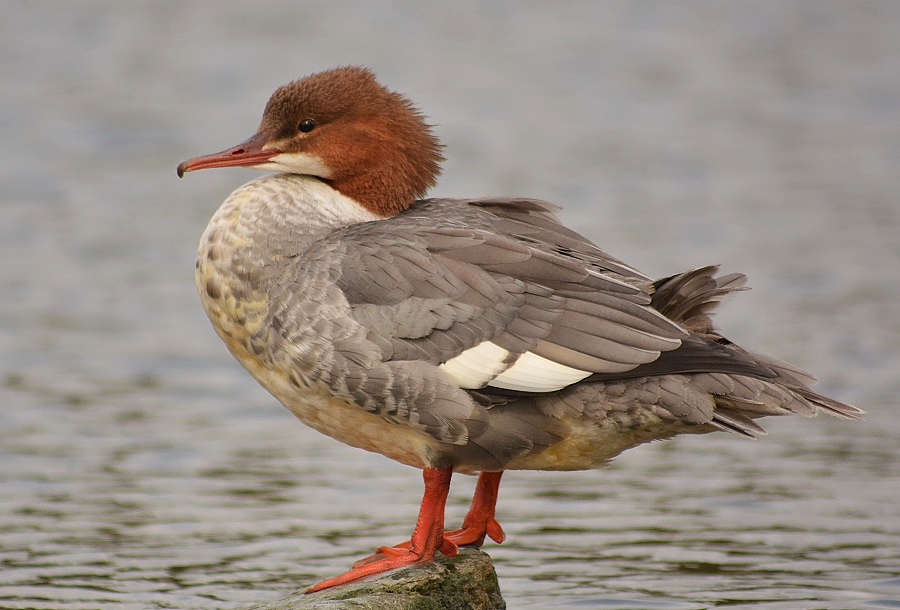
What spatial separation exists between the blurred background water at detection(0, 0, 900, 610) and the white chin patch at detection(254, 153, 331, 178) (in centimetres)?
179

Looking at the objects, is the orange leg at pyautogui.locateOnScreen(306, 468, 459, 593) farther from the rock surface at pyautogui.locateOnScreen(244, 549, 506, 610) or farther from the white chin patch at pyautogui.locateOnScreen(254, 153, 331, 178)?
the white chin patch at pyautogui.locateOnScreen(254, 153, 331, 178)

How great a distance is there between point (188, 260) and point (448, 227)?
5.62m

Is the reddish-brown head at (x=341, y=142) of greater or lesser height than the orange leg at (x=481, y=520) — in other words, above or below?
above

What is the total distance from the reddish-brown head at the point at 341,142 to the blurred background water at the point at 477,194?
1.78 m

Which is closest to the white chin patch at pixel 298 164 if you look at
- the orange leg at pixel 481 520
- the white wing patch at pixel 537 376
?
the white wing patch at pixel 537 376

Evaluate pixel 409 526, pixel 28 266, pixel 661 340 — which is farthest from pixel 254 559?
pixel 28 266

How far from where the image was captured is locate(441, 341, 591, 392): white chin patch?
5.18 meters

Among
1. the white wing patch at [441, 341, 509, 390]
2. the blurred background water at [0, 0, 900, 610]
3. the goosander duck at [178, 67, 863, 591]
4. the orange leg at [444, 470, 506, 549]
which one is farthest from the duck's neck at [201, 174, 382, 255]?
the blurred background water at [0, 0, 900, 610]

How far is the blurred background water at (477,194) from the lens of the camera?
661cm

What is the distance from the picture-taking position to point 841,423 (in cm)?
842

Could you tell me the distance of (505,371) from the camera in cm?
522

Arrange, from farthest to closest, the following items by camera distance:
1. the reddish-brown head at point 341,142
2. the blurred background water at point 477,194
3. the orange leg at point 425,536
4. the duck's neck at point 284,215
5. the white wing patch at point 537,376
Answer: the blurred background water at point 477,194, the reddish-brown head at point 341,142, the duck's neck at point 284,215, the orange leg at point 425,536, the white wing patch at point 537,376

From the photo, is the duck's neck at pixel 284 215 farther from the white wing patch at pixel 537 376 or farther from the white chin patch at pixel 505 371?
the white wing patch at pixel 537 376

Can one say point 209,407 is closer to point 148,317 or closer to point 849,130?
point 148,317
